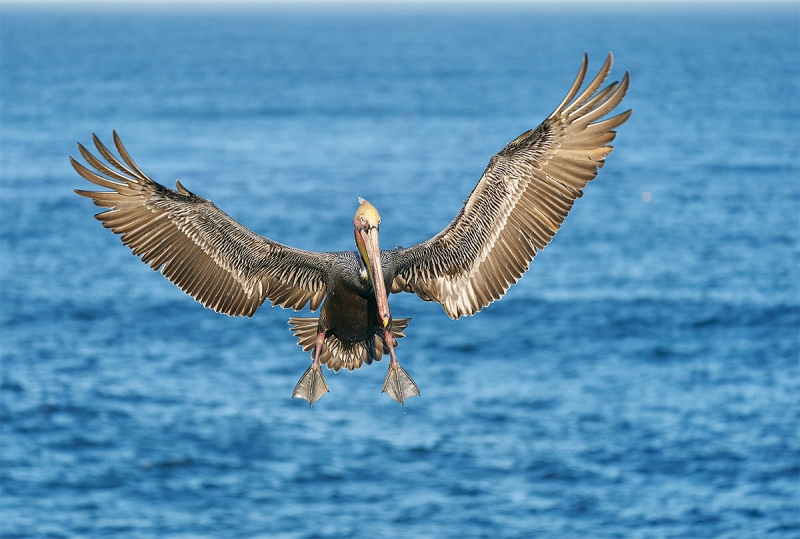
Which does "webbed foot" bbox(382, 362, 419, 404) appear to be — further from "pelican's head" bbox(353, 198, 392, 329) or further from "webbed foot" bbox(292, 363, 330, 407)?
"pelican's head" bbox(353, 198, 392, 329)

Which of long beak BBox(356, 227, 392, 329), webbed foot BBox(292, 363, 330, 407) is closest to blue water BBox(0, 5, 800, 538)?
webbed foot BBox(292, 363, 330, 407)

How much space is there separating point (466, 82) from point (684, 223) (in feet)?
206

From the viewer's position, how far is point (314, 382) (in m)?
11.5

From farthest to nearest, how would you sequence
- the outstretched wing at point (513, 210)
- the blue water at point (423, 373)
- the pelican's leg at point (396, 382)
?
the blue water at point (423, 373) < the outstretched wing at point (513, 210) < the pelican's leg at point (396, 382)

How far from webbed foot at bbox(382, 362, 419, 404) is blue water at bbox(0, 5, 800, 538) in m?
31.2

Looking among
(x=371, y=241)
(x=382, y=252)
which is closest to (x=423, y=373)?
(x=382, y=252)

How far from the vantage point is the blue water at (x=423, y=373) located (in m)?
43.3

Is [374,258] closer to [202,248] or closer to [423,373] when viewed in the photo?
[202,248]

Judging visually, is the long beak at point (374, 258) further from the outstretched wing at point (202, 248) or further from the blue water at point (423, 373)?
the blue water at point (423, 373)

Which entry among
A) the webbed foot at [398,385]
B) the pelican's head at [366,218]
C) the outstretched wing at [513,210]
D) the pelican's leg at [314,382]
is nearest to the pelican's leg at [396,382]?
the webbed foot at [398,385]

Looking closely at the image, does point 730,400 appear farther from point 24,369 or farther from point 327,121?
point 327,121

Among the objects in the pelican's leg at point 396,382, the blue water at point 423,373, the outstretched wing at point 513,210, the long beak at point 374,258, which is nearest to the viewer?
the long beak at point 374,258

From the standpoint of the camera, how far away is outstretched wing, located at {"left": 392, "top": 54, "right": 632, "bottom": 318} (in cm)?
1138

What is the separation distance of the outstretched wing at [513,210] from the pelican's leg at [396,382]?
2.53 ft
